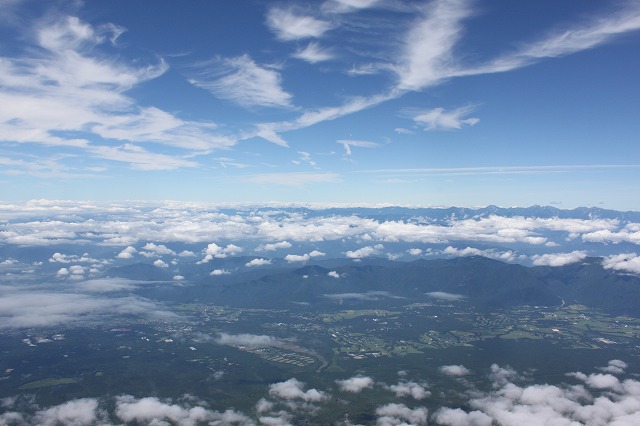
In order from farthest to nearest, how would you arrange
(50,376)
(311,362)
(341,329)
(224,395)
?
(341,329)
(311,362)
(50,376)
(224,395)

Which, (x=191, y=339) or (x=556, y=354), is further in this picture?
(x=191, y=339)

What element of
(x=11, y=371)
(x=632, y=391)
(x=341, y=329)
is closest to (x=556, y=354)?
(x=632, y=391)

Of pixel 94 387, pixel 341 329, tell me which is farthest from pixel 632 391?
pixel 94 387

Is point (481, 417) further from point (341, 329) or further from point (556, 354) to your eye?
point (341, 329)

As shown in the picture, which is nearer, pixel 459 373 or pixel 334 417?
pixel 334 417

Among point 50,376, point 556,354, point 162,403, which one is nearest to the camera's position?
point 162,403

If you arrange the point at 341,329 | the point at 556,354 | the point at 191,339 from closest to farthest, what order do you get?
the point at 556,354
the point at 191,339
the point at 341,329

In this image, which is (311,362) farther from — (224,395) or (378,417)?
(378,417)

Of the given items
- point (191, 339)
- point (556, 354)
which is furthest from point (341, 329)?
point (556, 354)

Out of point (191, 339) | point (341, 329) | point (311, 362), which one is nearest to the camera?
point (311, 362)
